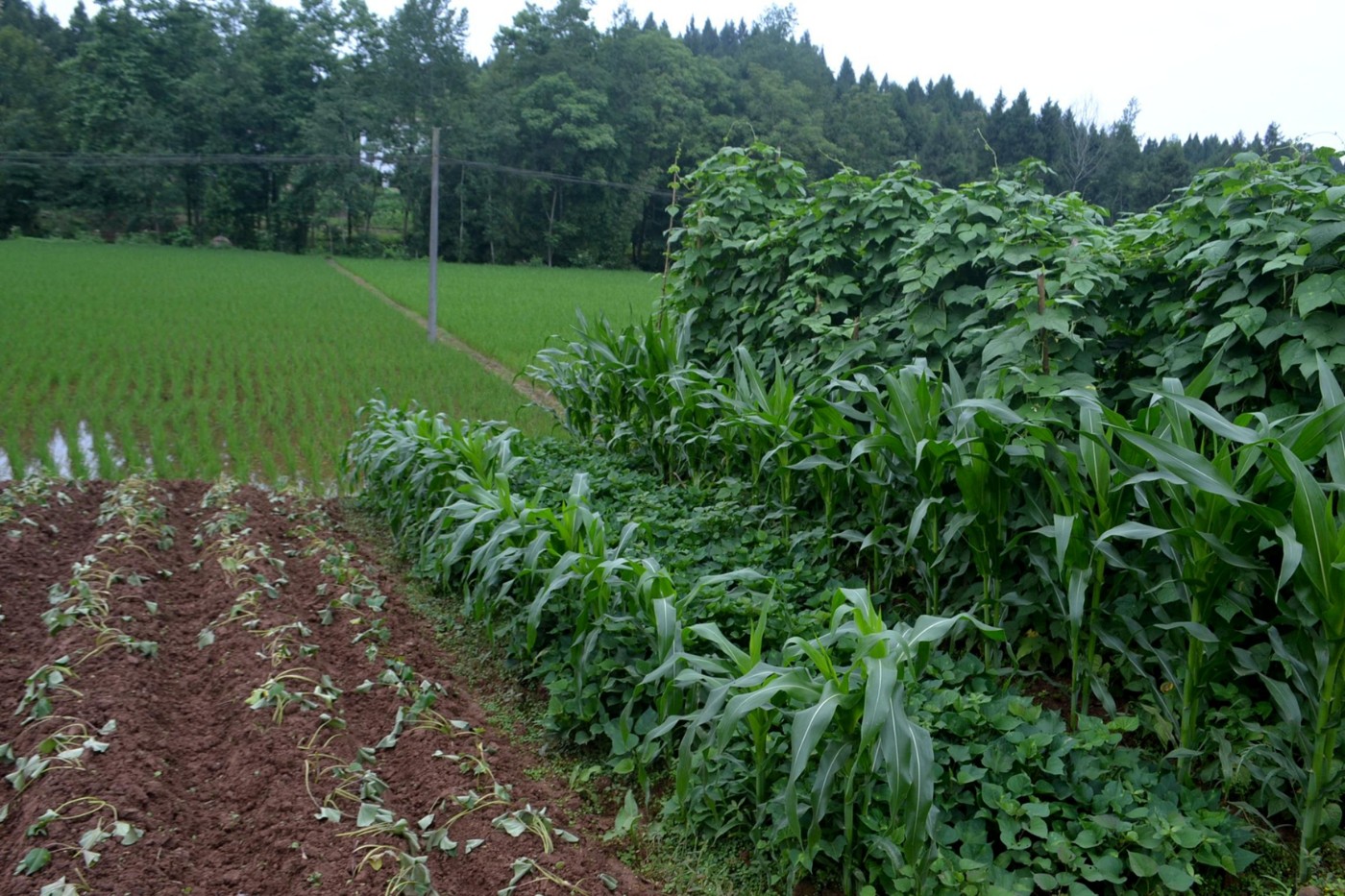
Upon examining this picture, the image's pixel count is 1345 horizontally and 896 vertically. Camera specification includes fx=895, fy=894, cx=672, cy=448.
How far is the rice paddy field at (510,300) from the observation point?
1606cm

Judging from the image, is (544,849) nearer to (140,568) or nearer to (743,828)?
(743,828)

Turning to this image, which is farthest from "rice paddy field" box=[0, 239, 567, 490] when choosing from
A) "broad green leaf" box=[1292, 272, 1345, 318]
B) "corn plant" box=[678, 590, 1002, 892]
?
"broad green leaf" box=[1292, 272, 1345, 318]

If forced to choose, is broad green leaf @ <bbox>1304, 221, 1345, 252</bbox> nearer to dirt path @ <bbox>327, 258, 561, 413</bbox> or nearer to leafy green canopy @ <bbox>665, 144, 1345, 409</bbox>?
leafy green canopy @ <bbox>665, 144, 1345, 409</bbox>

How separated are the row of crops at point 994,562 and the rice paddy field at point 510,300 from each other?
436 centimetres

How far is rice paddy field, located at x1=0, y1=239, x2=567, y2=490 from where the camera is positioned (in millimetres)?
7934

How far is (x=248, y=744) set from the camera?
3.12m

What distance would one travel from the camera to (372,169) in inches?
1850

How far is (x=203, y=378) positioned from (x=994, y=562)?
35.7 ft

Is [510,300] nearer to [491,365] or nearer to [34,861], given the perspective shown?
[491,365]

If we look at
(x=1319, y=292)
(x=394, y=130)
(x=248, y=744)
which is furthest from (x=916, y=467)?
(x=394, y=130)

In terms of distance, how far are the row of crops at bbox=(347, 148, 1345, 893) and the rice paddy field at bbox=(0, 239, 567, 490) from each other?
3840 mm

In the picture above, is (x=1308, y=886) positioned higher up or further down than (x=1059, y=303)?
further down

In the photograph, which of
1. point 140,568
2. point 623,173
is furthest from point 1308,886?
point 623,173

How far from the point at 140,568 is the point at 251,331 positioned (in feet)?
A: 39.5
